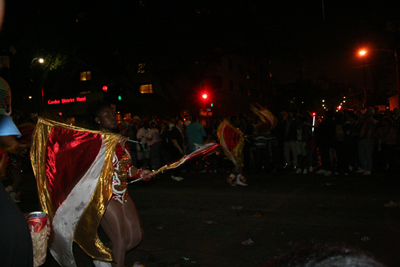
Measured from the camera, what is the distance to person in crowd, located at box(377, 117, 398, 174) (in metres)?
9.73

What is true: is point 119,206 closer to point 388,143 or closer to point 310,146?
point 310,146

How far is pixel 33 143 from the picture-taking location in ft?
10.0

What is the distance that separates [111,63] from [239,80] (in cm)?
2172

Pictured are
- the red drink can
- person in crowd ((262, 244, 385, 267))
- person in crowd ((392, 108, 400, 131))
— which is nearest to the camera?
person in crowd ((262, 244, 385, 267))

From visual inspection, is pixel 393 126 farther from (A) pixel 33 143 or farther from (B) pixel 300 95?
(B) pixel 300 95

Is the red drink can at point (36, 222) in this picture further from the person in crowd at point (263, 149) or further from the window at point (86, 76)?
the window at point (86, 76)

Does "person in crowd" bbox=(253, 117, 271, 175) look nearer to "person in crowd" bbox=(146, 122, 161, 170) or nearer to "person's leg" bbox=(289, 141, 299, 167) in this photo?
"person's leg" bbox=(289, 141, 299, 167)

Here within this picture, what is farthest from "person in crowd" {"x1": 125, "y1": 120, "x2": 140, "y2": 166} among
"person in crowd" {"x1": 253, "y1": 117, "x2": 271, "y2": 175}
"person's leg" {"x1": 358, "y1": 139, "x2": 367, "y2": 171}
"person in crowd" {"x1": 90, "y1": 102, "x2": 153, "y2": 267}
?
"person in crowd" {"x1": 90, "y1": 102, "x2": 153, "y2": 267}

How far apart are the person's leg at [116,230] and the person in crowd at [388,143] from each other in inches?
360

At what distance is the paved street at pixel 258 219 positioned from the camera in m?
4.31

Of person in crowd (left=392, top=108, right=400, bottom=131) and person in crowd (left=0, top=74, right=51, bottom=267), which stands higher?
person in crowd (left=392, top=108, right=400, bottom=131)

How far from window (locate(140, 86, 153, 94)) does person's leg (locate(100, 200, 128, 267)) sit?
105ft

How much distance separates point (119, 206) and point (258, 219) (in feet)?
10.5

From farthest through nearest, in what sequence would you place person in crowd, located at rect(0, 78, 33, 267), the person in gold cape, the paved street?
the paved street → the person in gold cape → person in crowd, located at rect(0, 78, 33, 267)
